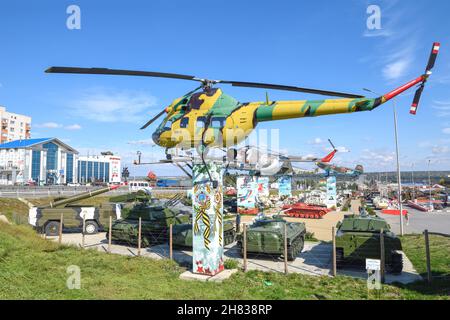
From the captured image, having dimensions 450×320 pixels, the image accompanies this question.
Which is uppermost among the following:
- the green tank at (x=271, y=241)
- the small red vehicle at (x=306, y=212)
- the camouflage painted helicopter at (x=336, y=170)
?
the camouflage painted helicopter at (x=336, y=170)

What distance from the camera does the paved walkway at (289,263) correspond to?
11156 mm

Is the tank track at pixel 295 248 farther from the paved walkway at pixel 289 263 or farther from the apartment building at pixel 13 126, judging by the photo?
the apartment building at pixel 13 126

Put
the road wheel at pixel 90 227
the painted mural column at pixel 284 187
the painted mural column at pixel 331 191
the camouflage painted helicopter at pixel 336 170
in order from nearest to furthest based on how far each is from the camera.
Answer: the road wheel at pixel 90 227, the painted mural column at pixel 331 191, the camouflage painted helicopter at pixel 336 170, the painted mural column at pixel 284 187

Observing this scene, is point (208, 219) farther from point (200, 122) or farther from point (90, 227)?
point (90, 227)

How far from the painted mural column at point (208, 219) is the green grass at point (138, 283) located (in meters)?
0.81

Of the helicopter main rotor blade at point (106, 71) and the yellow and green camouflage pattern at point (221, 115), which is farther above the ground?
the helicopter main rotor blade at point (106, 71)

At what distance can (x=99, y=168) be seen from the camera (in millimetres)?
84312

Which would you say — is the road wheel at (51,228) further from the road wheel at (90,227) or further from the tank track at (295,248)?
the tank track at (295,248)

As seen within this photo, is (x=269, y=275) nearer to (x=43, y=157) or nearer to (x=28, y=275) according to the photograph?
(x=28, y=275)

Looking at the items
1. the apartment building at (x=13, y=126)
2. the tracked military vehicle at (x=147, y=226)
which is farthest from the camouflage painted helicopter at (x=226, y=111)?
the apartment building at (x=13, y=126)

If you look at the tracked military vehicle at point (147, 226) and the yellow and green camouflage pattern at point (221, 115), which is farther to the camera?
the tracked military vehicle at point (147, 226)

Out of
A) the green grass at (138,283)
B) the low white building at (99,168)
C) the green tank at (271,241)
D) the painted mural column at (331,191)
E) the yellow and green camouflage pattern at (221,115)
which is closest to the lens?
the green grass at (138,283)

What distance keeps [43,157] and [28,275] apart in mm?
62890
